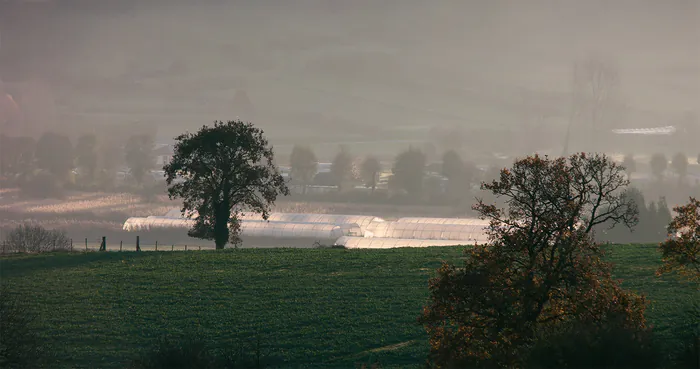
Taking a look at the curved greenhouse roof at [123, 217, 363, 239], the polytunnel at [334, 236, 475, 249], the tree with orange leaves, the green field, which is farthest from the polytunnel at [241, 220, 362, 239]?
the tree with orange leaves

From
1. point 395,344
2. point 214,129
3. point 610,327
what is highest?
point 214,129

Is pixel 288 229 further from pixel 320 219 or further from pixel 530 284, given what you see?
pixel 530 284

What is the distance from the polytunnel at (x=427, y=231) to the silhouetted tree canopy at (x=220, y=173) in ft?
153

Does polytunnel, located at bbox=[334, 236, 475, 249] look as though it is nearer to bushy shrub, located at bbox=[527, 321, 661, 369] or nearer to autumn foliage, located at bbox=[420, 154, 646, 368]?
autumn foliage, located at bbox=[420, 154, 646, 368]

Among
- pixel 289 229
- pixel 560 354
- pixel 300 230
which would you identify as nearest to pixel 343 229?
pixel 300 230

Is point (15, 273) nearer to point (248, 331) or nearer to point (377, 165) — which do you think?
point (248, 331)

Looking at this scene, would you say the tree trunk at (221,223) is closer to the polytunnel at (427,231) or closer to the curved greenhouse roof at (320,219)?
the polytunnel at (427,231)

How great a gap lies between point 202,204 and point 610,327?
47.2m

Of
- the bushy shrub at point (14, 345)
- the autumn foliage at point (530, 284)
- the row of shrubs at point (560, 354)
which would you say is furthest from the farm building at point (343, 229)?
the autumn foliage at point (530, 284)

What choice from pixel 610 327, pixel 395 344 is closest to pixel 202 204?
pixel 395 344

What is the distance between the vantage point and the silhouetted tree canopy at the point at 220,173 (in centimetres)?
6272

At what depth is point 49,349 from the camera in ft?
106

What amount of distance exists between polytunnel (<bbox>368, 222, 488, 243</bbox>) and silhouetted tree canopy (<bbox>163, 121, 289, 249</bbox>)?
46.6 m

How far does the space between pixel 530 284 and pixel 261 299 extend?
23.9 meters
